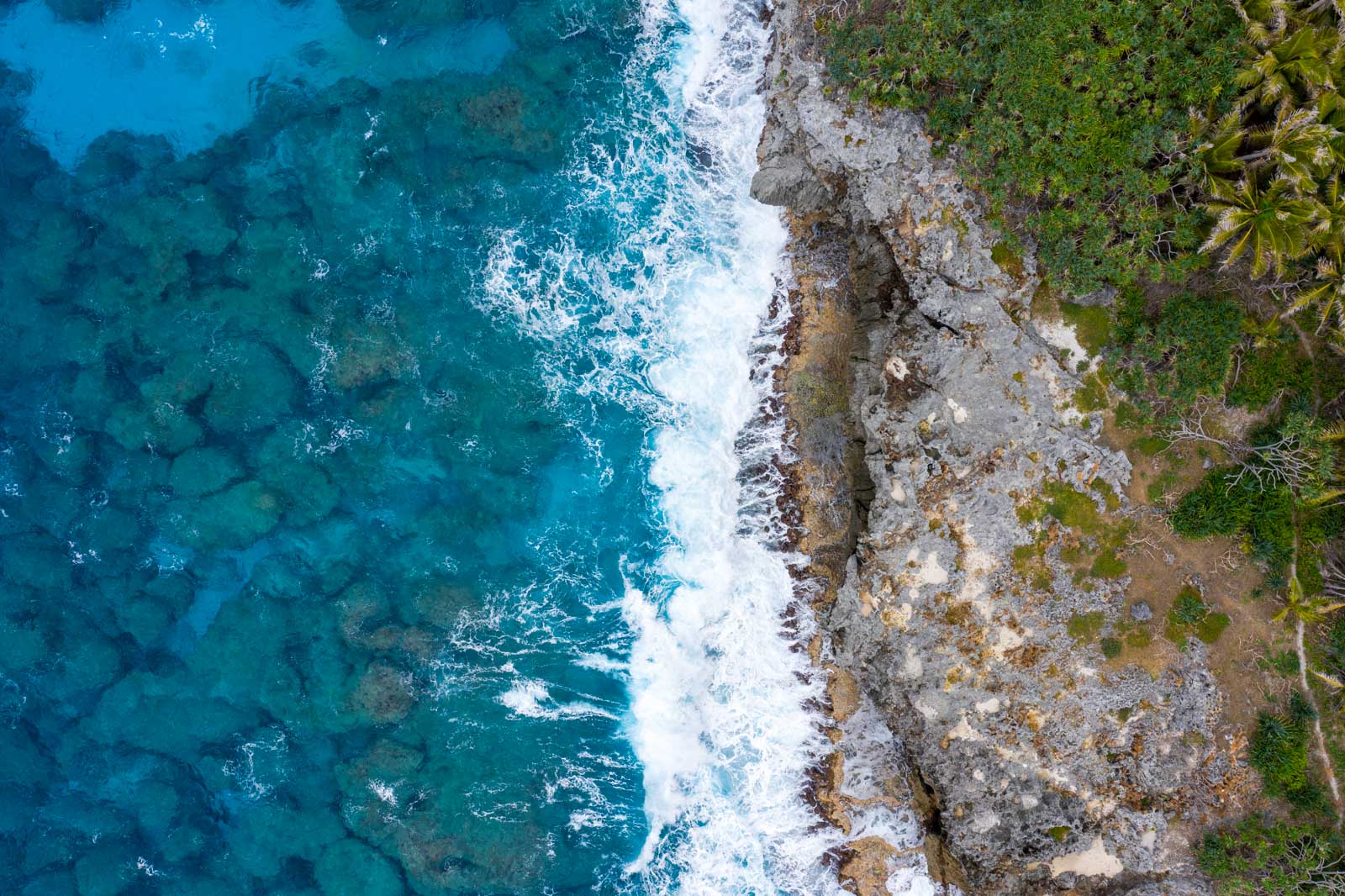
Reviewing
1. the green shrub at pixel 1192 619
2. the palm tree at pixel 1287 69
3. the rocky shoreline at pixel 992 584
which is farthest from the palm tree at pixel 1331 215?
the green shrub at pixel 1192 619

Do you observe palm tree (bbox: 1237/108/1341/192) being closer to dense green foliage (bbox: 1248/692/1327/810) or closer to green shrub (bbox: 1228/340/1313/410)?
green shrub (bbox: 1228/340/1313/410)

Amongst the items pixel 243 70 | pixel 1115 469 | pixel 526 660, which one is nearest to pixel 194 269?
pixel 243 70

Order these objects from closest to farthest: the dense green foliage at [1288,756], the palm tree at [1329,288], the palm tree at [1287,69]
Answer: the palm tree at [1287,69] < the palm tree at [1329,288] < the dense green foliage at [1288,756]

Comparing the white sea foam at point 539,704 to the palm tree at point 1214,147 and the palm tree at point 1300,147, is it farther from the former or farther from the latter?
the palm tree at point 1300,147

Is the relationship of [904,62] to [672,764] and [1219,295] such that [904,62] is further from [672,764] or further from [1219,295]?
[672,764]

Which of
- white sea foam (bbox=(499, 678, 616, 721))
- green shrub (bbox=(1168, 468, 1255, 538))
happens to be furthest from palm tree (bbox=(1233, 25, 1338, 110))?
white sea foam (bbox=(499, 678, 616, 721))

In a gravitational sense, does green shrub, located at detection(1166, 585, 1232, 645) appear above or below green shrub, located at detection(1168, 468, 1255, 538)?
below

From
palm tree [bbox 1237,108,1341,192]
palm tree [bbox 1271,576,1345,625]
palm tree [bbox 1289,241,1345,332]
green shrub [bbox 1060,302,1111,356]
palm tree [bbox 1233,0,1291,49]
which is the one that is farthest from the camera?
green shrub [bbox 1060,302,1111,356]
